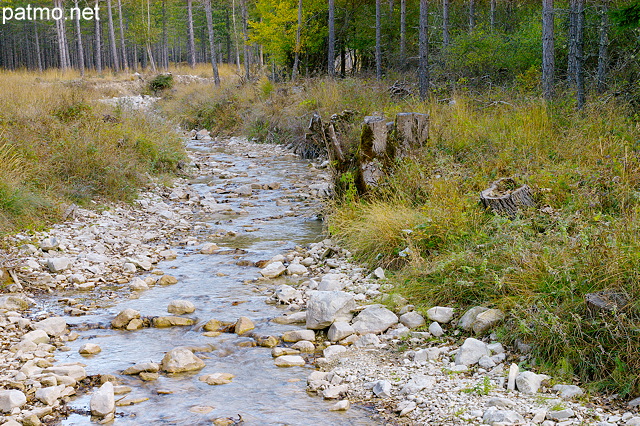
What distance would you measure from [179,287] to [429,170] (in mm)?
3765

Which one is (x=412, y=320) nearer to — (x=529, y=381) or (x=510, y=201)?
(x=529, y=381)

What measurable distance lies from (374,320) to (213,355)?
1.46m

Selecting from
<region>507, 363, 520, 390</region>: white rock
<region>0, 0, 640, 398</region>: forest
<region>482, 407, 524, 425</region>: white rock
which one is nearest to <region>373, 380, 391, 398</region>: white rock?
<region>482, 407, 524, 425</region>: white rock

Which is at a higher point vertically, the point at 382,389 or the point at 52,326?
the point at 52,326

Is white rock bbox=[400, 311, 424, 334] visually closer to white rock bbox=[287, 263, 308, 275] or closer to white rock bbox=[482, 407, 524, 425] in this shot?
white rock bbox=[482, 407, 524, 425]

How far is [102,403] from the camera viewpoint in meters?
3.75

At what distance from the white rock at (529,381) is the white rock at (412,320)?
4.12 feet

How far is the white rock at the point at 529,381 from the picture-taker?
375 cm

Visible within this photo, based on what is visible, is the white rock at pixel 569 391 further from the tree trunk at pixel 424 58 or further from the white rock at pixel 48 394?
Result: the tree trunk at pixel 424 58

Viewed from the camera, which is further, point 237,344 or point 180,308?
point 180,308

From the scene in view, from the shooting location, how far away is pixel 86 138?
10.4 meters

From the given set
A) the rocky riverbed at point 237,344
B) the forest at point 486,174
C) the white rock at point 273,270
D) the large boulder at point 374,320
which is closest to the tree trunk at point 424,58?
the forest at point 486,174

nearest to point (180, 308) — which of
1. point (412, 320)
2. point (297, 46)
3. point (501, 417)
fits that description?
point (412, 320)

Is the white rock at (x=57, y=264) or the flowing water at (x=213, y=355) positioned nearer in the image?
the flowing water at (x=213, y=355)
